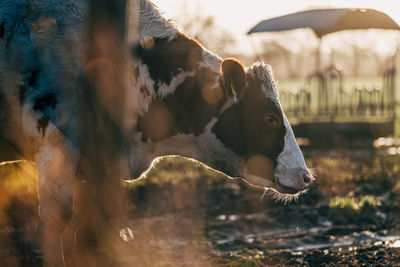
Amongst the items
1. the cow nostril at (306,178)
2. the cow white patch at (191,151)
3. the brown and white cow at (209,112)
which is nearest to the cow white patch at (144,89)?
the brown and white cow at (209,112)

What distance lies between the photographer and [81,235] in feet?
13.0

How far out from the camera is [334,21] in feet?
40.8

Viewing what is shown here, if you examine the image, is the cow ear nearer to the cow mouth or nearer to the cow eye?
the cow eye

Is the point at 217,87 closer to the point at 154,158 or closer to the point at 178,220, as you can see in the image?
the point at 154,158

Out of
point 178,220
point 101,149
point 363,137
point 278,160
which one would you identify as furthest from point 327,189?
point 363,137

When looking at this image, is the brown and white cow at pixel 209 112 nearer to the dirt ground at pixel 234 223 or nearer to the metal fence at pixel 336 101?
the dirt ground at pixel 234 223

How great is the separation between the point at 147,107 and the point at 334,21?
9.65 meters

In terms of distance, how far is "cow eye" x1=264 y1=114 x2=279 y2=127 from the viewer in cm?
368

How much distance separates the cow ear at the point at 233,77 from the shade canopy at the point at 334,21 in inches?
367

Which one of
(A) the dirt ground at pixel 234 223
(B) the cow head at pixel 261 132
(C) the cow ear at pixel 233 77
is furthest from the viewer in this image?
(A) the dirt ground at pixel 234 223

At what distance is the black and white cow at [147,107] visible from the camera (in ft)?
10.8

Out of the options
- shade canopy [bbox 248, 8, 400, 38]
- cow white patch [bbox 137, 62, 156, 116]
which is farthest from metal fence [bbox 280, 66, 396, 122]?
cow white patch [bbox 137, 62, 156, 116]

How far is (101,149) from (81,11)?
34.2 inches

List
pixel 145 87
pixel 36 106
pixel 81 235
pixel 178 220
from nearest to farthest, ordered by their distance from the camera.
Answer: pixel 36 106, pixel 145 87, pixel 81 235, pixel 178 220
